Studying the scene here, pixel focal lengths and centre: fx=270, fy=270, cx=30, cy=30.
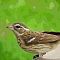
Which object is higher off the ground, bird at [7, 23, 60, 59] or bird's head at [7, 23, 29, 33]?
bird's head at [7, 23, 29, 33]

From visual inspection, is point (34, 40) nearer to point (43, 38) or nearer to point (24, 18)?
point (43, 38)

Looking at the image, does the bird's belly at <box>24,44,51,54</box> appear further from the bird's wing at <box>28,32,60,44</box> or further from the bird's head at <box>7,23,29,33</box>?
the bird's head at <box>7,23,29,33</box>

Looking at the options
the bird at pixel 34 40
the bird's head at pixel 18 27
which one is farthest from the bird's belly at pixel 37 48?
the bird's head at pixel 18 27

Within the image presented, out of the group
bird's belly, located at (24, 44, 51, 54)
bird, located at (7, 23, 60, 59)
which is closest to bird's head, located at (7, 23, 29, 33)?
bird, located at (7, 23, 60, 59)

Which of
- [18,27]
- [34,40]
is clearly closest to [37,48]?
[34,40]

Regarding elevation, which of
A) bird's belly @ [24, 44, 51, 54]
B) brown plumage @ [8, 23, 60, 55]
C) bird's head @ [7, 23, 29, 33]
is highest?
bird's head @ [7, 23, 29, 33]

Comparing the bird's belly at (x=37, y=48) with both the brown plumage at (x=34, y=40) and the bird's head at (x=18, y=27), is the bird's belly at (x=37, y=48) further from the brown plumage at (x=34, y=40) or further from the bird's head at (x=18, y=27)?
the bird's head at (x=18, y=27)

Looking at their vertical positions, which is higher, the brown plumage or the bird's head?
the bird's head

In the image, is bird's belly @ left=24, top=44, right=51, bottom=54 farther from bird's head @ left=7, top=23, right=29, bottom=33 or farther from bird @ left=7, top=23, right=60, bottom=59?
bird's head @ left=7, top=23, right=29, bottom=33

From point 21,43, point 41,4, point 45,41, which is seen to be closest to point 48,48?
point 45,41
